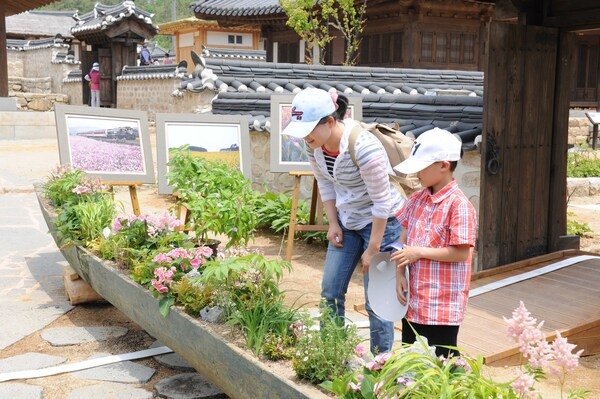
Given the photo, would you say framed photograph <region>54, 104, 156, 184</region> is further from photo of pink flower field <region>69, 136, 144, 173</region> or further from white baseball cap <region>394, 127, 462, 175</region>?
white baseball cap <region>394, 127, 462, 175</region>

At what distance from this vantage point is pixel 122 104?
30109mm

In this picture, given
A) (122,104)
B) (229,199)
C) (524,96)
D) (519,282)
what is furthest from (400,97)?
(122,104)

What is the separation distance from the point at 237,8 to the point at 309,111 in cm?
2235

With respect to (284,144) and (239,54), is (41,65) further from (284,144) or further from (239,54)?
(284,144)

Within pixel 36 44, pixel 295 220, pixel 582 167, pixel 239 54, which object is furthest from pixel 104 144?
pixel 36 44

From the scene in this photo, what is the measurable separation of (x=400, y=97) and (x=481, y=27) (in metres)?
13.0

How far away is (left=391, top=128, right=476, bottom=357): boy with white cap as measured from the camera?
10.6 ft

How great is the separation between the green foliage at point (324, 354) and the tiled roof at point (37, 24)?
137ft

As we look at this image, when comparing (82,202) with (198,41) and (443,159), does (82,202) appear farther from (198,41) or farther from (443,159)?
(198,41)

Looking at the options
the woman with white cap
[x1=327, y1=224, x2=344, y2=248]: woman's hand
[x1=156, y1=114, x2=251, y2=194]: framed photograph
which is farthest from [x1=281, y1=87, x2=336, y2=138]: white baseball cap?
[x1=156, y1=114, x2=251, y2=194]: framed photograph

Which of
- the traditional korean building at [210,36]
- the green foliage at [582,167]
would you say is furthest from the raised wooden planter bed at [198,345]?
the traditional korean building at [210,36]

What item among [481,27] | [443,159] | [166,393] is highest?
[481,27]

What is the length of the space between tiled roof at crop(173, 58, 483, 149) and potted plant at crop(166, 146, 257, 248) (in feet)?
8.78

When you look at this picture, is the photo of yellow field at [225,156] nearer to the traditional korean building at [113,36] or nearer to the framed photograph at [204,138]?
the framed photograph at [204,138]
